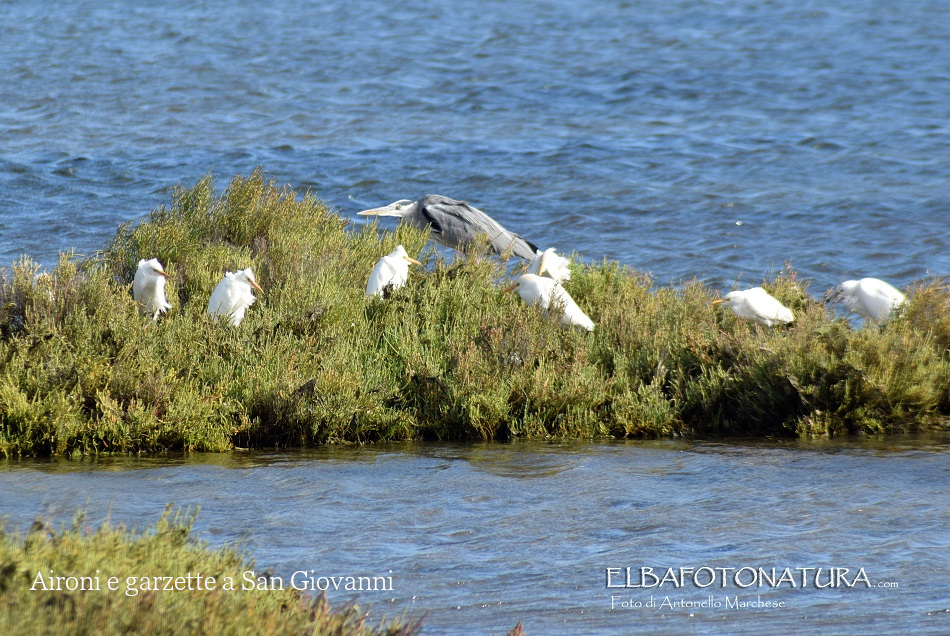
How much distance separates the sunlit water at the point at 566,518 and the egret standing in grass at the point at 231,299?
4.00ft

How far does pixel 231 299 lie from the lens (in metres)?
6.82

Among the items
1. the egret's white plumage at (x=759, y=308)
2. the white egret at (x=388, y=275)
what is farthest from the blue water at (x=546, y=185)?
the white egret at (x=388, y=275)

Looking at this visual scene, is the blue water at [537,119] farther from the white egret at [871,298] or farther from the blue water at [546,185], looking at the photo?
the white egret at [871,298]

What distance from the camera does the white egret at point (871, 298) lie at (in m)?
7.41

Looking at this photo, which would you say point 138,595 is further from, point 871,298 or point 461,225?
point 461,225

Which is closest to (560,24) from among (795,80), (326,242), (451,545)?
(795,80)

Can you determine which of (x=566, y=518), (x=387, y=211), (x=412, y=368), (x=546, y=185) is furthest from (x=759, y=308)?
(x=546, y=185)

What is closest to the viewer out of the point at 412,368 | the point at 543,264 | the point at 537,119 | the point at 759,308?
the point at 412,368

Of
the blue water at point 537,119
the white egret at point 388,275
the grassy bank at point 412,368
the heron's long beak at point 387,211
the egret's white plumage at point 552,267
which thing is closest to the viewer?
the grassy bank at point 412,368

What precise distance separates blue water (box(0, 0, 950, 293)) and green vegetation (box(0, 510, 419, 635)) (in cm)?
798

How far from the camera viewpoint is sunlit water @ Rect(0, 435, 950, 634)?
3.99 meters

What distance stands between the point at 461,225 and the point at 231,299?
4385mm

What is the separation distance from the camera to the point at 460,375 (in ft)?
21.3

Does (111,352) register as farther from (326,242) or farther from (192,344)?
(326,242)
